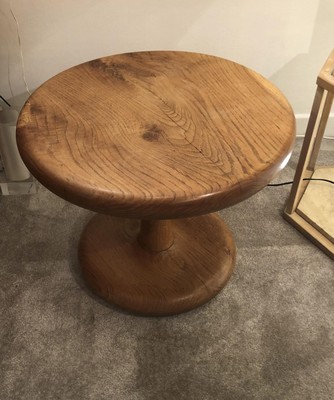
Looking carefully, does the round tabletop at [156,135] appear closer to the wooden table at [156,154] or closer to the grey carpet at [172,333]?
the wooden table at [156,154]

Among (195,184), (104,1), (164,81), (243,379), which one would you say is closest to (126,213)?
(195,184)

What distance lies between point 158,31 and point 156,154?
2.33ft

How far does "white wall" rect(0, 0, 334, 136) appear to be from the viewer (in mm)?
1281

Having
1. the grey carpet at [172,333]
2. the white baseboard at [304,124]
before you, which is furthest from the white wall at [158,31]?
the grey carpet at [172,333]

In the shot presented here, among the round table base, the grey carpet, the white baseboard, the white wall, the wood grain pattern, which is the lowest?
the grey carpet

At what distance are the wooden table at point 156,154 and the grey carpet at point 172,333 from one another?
2.5 inches

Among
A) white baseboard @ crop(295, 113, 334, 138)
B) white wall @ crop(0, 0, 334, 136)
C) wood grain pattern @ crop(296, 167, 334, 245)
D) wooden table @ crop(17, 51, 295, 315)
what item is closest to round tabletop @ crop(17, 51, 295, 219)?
wooden table @ crop(17, 51, 295, 315)

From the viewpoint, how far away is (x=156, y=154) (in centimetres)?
77

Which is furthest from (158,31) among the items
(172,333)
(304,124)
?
(172,333)

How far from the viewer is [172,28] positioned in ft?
4.38

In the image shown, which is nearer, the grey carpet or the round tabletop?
the round tabletop

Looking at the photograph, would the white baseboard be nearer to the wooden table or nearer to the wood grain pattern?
the wood grain pattern

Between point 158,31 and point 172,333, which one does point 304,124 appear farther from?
point 172,333

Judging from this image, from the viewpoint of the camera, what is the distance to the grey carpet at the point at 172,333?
Answer: 97cm
